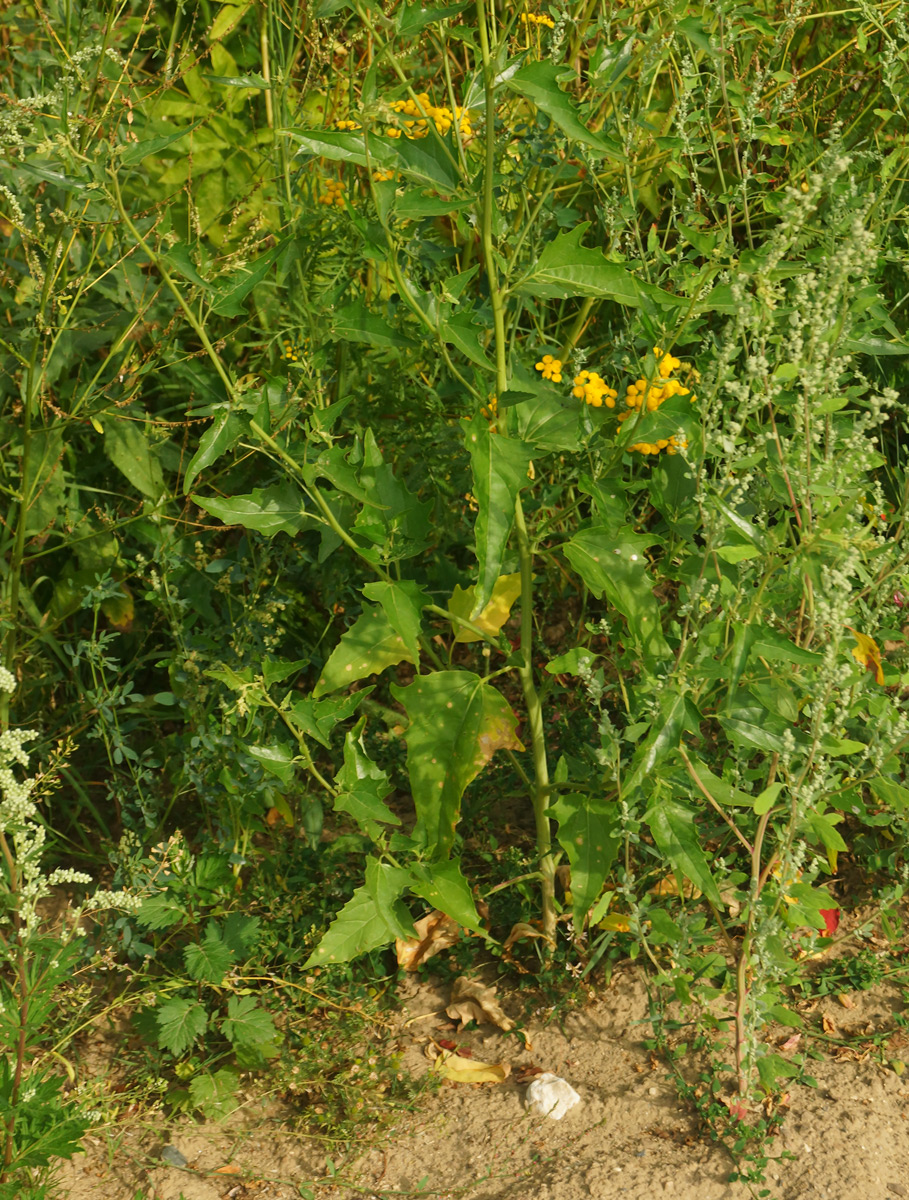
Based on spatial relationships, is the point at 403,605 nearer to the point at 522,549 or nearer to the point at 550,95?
the point at 522,549

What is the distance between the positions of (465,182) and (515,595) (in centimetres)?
81

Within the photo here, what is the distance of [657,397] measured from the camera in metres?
1.92

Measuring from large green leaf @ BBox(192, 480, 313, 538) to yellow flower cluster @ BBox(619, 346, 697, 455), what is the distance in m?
0.61

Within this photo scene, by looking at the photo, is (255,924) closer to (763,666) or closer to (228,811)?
(228,811)

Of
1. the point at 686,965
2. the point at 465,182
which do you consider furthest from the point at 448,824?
the point at 465,182

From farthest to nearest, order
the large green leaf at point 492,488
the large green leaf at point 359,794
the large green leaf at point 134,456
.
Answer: the large green leaf at point 134,456 → the large green leaf at point 359,794 → the large green leaf at point 492,488

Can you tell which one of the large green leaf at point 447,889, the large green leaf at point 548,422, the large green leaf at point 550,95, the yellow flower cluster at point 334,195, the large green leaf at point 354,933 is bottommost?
the large green leaf at point 354,933

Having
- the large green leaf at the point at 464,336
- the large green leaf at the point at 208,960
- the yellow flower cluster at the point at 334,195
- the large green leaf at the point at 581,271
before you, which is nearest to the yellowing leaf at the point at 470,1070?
the large green leaf at the point at 208,960

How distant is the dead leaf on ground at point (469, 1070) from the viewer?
2182mm

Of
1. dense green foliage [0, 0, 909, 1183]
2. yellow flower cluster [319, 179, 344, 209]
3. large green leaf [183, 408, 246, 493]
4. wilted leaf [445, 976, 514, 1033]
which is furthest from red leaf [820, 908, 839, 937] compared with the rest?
yellow flower cluster [319, 179, 344, 209]

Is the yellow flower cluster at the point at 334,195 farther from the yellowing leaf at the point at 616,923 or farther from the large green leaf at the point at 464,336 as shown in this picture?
the yellowing leaf at the point at 616,923

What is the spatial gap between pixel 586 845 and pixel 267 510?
829mm

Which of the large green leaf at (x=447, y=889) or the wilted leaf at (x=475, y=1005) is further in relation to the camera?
the wilted leaf at (x=475, y=1005)

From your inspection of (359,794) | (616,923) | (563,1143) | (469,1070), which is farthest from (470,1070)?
(359,794)
